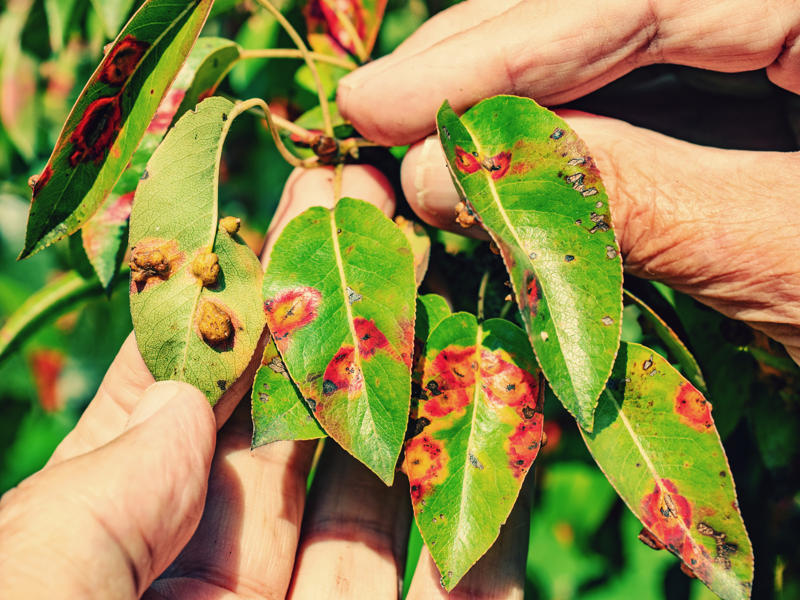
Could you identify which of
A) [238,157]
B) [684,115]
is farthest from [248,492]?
[684,115]

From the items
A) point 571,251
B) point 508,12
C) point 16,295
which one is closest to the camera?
point 571,251

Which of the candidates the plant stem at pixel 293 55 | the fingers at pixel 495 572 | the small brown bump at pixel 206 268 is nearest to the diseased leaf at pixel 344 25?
the plant stem at pixel 293 55

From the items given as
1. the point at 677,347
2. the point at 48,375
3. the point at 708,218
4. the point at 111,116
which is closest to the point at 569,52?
the point at 708,218

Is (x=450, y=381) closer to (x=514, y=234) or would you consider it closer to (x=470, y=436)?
(x=470, y=436)

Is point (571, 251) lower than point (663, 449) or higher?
higher

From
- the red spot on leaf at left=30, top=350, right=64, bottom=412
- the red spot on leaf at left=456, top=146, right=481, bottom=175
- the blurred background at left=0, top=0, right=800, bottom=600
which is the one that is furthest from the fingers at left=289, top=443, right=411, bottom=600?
the red spot on leaf at left=30, top=350, right=64, bottom=412

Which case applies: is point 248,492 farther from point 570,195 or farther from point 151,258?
point 570,195
